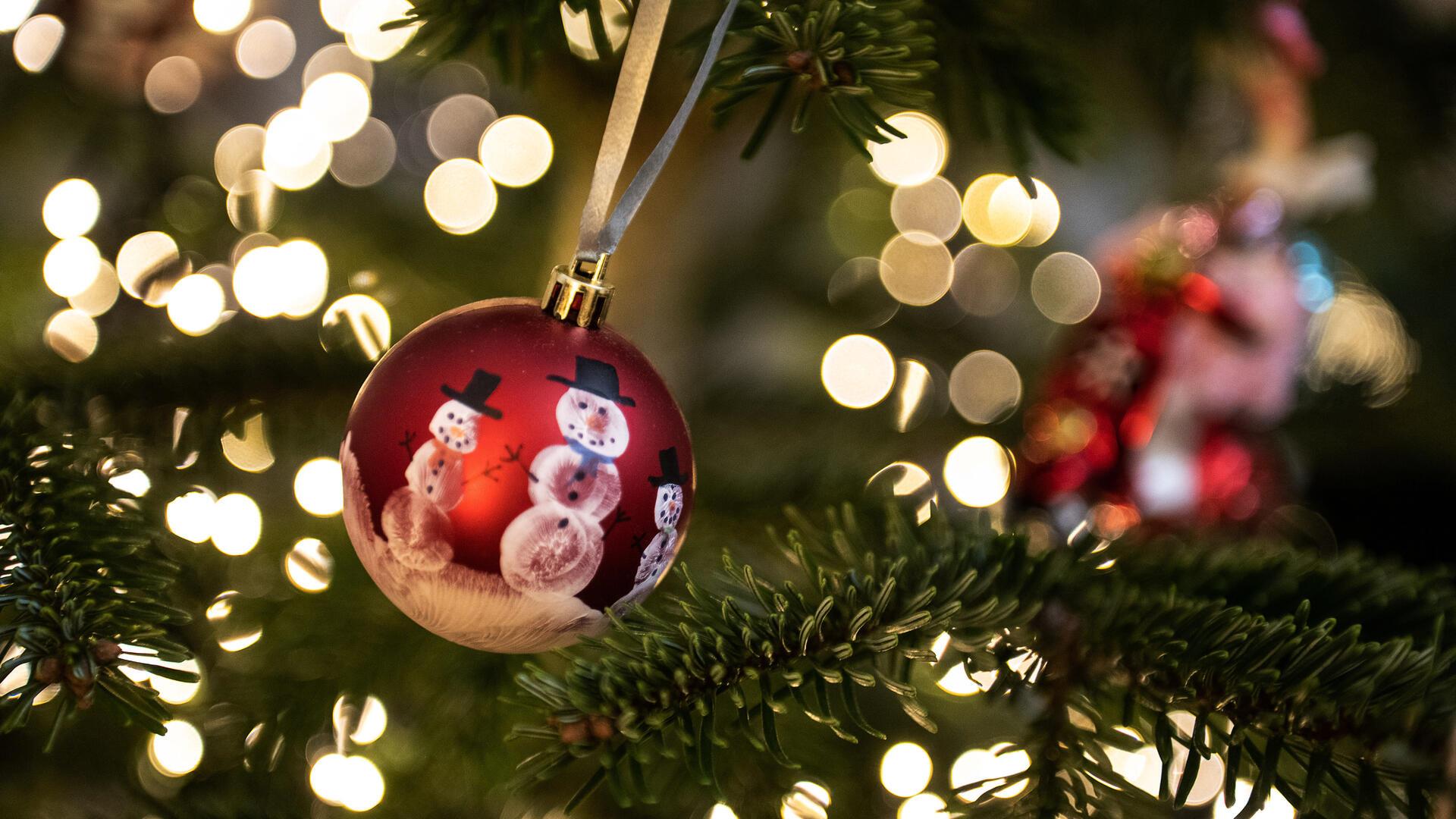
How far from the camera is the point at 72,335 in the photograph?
0.73 m

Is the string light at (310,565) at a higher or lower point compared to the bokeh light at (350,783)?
higher

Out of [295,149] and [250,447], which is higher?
[295,149]

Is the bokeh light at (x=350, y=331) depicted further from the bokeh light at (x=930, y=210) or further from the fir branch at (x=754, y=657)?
the bokeh light at (x=930, y=210)

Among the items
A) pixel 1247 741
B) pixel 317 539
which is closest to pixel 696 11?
pixel 317 539

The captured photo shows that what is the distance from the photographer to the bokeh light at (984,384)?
119 cm

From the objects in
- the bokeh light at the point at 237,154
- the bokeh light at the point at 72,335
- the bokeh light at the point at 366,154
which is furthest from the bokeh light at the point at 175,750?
the bokeh light at the point at 366,154

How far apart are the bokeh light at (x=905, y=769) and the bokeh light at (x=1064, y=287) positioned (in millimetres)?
792

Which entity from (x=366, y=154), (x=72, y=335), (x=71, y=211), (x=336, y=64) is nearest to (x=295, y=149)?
(x=366, y=154)

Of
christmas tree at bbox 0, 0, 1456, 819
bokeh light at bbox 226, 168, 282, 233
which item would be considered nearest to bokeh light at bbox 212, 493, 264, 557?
christmas tree at bbox 0, 0, 1456, 819

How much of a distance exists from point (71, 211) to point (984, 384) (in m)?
1.03

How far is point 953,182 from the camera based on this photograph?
1360 mm

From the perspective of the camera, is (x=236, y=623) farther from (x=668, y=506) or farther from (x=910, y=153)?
(x=910, y=153)

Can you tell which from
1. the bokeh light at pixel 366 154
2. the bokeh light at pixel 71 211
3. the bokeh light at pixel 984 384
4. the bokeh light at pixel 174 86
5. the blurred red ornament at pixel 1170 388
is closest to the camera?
the blurred red ornament at pixel 1170 388

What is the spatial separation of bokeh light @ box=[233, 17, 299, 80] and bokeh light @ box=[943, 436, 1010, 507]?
1170 millimetres
